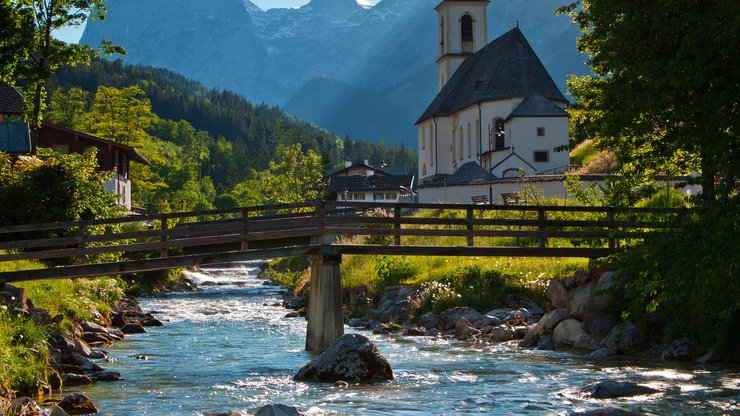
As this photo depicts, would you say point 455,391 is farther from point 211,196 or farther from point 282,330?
point 211,196

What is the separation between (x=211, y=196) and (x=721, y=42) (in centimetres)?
18280

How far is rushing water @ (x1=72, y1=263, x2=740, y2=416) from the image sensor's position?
55.0 feet

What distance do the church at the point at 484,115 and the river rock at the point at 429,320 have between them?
31.0 meters

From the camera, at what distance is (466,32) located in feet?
348

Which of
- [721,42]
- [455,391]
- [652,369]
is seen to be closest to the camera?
[721,42]

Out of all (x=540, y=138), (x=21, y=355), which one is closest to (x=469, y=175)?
(x=540, y=138)

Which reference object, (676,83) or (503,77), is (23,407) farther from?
(503,77)

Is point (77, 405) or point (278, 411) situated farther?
point (77, 405)

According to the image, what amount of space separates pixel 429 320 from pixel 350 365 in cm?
1168

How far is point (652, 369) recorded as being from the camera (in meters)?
20.9

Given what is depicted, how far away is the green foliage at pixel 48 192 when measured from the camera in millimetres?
32969

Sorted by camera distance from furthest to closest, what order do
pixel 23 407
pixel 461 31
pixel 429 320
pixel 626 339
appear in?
1. pixel 461 31
2. pixel 429 320
3. pixel 626 339
4. pixel 23 407

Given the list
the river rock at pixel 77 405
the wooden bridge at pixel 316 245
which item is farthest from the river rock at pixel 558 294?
the river rock at pixel 77 405

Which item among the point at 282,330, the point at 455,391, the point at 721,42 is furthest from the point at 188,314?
the point at 721,42
